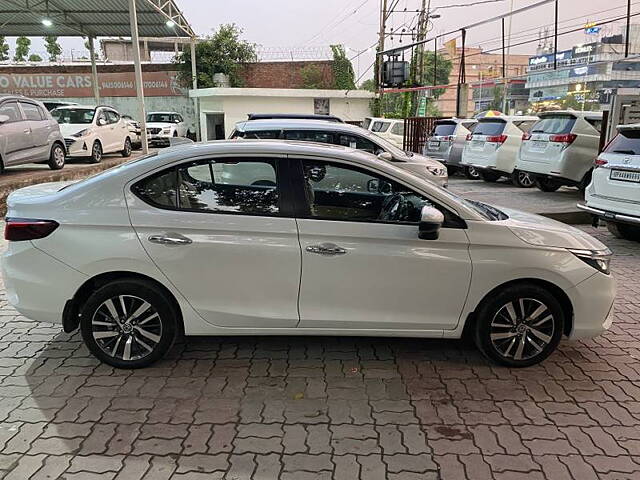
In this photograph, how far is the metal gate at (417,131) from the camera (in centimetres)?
1686

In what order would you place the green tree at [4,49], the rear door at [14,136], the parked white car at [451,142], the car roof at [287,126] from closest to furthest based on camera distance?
the car roof at [287,126] < the rear door at [14,136] < the parked white car at [451,142] < the green tree at [4,49]

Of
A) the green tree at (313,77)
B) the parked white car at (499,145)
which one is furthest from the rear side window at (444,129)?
the green tree at (313,77)

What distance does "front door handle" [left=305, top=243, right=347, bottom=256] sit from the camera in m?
3.50

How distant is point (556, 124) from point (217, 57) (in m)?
20.5

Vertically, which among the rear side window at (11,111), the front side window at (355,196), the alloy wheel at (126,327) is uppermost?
the rear side window at (11,111)

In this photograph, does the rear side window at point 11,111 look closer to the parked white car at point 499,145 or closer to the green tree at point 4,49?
the parked white car at point 499,145

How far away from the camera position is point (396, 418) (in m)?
3.19

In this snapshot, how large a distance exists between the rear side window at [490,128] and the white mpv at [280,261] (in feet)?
32.0

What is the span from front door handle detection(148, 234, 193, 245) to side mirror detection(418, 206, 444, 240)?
5.09 feet

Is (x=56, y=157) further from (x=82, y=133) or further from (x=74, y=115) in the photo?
(x=74, y=115)

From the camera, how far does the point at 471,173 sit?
48.0 ft

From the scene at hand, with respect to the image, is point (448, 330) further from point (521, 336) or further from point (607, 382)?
point (607, 382)

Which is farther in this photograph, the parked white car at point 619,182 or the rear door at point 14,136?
the rear door at point 14,136

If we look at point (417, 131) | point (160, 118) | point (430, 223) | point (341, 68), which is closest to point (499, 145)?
point (417, 131)
